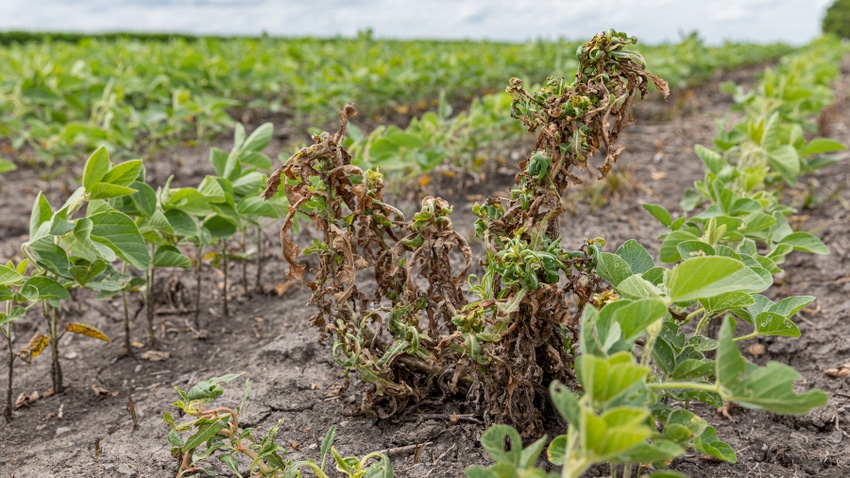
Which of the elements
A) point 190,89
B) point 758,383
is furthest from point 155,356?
point 190,89

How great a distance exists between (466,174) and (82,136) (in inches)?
80.8

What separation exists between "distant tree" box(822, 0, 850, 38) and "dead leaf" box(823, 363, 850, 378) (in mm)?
45405

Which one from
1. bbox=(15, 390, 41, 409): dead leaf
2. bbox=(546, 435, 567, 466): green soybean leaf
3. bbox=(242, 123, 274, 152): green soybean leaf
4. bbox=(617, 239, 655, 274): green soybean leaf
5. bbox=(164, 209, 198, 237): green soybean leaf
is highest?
bbox=(242, 123, 274, 152): green soybean leaf

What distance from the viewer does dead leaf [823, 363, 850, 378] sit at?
2.08 metres

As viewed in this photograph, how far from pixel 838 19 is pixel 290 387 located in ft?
159

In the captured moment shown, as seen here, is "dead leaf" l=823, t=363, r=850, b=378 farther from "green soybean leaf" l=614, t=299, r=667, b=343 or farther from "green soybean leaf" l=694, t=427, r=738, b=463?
"green soybean leaf" l=614, t=299, r=667, b=343

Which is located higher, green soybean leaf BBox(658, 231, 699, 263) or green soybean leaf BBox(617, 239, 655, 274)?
green soybean leaf BBox(617, 239, 655, 274)

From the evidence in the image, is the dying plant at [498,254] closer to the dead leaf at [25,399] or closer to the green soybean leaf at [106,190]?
the green soybean leaf at [106,190]

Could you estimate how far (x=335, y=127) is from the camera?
5887 millimetres

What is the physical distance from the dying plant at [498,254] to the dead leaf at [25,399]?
1.16 metres

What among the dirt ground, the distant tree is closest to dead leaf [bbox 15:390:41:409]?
the dirt ground

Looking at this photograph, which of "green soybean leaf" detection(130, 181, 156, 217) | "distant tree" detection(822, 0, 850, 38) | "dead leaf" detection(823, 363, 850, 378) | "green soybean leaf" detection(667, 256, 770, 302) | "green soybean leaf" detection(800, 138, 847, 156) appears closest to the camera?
"green soybean leaf" detection(667, 256, 770, 302)

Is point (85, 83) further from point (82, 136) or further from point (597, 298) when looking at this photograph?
point (597, 298)

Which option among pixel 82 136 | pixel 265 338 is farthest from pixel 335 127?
pixel 265 338
